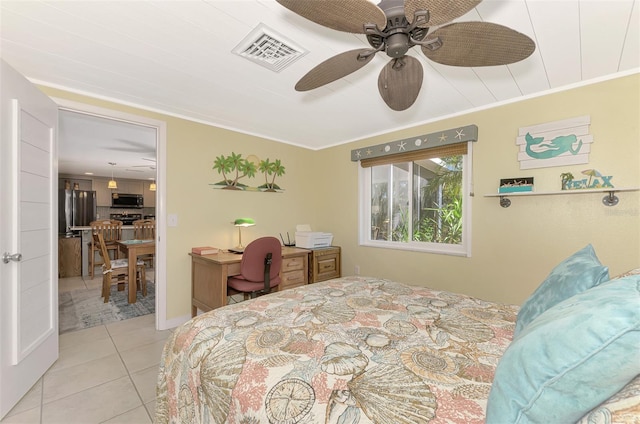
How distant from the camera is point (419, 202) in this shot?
10.7ft

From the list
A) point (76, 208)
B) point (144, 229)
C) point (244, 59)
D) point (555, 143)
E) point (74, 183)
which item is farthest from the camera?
point (74, 183)

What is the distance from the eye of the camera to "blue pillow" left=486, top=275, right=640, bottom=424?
1.63ft

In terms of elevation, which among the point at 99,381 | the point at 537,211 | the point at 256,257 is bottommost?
the point at 99,381

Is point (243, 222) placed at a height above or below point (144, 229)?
above

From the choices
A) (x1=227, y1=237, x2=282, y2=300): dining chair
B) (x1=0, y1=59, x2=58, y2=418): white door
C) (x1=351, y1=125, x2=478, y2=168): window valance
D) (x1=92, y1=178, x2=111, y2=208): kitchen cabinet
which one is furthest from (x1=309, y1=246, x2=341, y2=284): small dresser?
(x1=92, y1=178, x2=111, y2=208): kitchen cabinet

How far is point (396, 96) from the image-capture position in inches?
60.6

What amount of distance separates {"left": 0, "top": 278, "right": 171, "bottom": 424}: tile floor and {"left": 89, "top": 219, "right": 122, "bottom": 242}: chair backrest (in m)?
2.57

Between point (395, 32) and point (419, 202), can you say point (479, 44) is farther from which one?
point (419, 202)

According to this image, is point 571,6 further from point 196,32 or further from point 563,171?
point 196,32

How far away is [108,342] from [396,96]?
3.13 m

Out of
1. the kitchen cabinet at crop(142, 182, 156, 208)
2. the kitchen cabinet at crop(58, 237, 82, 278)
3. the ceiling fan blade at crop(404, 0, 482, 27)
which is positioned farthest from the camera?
the kitchen cabinet at crop(142, 182, 156, 208)

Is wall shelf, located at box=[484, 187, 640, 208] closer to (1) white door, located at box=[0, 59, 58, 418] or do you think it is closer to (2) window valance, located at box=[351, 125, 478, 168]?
(2) window valance, located at box=[351, 125, 478, 168]

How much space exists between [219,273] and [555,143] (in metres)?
3.13

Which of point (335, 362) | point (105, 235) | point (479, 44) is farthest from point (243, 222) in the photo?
point (105, 235)
